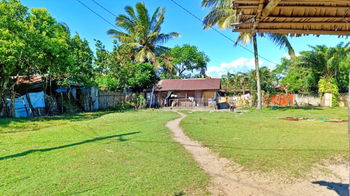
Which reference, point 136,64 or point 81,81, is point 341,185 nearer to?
point 81,81

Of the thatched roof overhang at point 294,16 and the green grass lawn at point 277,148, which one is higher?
the thatched roof overhang at point 294,16

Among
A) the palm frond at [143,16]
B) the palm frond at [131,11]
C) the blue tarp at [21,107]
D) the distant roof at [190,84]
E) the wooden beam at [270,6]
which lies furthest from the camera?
the palm frond at [131,11]

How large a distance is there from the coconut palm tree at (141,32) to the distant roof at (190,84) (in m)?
3.96

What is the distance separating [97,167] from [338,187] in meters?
4.71

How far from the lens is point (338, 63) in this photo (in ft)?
82.9

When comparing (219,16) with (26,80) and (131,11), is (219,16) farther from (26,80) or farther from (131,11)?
(26,80)

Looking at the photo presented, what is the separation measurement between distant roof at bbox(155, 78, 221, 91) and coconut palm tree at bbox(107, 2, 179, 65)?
156 inches

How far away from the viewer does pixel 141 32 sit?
28.1 m

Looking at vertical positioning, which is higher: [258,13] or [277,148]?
[258,13]

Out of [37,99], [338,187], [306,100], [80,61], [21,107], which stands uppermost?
[80,61]

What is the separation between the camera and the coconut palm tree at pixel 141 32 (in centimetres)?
2833

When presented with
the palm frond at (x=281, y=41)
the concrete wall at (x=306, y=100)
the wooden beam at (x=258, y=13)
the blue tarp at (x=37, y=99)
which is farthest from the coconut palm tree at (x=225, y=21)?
the wooden beam at (x=258, y=13)

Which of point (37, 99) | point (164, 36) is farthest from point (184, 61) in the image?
point (37, 99)

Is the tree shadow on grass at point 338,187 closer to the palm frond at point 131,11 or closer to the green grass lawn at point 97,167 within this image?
the green grass lawn at point 97,167
